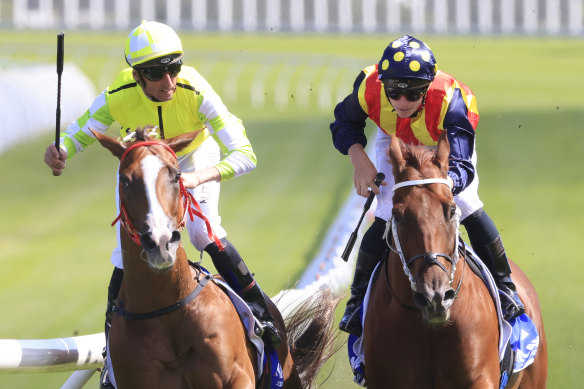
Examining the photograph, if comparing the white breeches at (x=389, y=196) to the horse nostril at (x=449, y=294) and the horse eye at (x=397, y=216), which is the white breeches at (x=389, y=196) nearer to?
the horse eye at (x=397, y=216)

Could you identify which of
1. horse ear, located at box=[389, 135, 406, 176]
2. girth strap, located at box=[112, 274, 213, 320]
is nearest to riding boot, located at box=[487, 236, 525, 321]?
horse ear, located at box=[389, 135, 406, 176]

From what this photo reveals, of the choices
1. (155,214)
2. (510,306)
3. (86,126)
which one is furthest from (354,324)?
(86,126)

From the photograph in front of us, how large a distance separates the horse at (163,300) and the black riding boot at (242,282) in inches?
14.7

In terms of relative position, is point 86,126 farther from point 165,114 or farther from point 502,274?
point 502,274

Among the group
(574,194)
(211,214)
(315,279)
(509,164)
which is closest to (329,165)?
(509,164)

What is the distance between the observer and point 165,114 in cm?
554

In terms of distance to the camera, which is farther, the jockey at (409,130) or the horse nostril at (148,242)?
the jockey at (409,130)

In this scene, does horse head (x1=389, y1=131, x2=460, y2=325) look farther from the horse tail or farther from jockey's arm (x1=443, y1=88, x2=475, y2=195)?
the horse tail

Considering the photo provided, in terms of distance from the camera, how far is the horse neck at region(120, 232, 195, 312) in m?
4.69

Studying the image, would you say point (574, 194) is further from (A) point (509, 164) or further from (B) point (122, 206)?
(B) point (122, 206)

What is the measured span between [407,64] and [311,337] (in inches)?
89.3

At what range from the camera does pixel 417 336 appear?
16.3ft

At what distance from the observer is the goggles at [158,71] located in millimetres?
5266

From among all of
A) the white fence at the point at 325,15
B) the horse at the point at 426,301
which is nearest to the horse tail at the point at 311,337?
the horse at the point at 426,301
